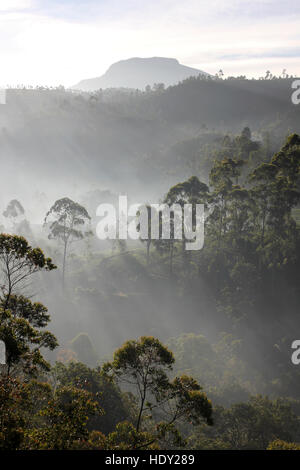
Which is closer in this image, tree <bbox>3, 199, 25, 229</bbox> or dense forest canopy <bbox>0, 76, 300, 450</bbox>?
dense forest canopy <bbox>0, 76, 300, 450</bbox>

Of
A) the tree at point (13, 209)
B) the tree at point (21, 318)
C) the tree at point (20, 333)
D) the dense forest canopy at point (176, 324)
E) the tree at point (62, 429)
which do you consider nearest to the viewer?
the tree at point (62, 429)

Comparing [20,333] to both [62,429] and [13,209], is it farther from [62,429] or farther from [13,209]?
[13,209]

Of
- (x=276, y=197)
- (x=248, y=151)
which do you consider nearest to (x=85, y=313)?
(x=276, y=197)

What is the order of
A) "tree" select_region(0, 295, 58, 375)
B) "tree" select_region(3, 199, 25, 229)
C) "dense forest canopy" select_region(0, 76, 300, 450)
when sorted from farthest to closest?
"tree" select_region(3, 199, 25, 229) → "dense forest canopy" select_region(0, 76, 300, 450) → "tree" select_region(0, 295, 58, 375)

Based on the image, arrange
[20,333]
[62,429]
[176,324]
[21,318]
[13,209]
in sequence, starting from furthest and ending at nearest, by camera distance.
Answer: [13,209] → [176,324] → [21,318] → [20,333] → [62,429]

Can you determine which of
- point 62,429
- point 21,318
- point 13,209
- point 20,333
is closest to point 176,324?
point 21,318

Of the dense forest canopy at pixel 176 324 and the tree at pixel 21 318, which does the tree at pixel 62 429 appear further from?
the tree at pixel 21 318

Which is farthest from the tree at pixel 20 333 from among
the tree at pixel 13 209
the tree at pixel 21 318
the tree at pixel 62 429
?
the tree at pixel 13 209

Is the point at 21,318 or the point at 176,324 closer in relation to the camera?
the point at 21,318

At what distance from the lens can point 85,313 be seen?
45125 mm

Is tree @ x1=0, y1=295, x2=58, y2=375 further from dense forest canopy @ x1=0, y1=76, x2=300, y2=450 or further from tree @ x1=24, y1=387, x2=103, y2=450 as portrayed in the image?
tree @ x1=24, y1=387, x2=103, y2=450

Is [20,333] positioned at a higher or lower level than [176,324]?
higher

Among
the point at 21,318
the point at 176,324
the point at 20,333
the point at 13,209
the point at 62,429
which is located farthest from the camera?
the point at 13,209

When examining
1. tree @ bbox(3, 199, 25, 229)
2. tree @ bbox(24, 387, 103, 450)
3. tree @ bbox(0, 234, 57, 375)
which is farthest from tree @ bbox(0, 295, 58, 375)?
tree @ bbox(3, 199, 25, 229)
